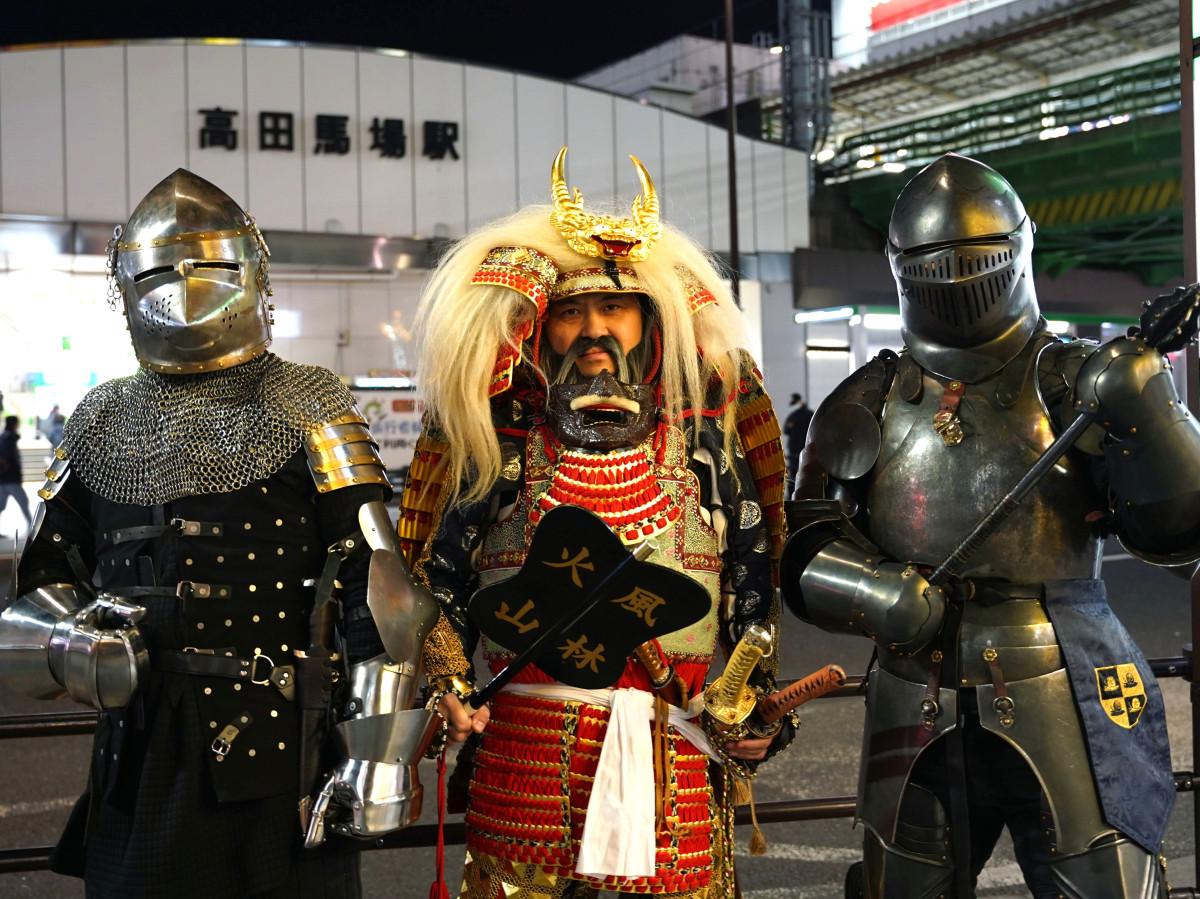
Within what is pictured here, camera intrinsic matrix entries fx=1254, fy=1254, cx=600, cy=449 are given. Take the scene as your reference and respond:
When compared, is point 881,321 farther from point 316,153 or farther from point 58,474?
point 58,474

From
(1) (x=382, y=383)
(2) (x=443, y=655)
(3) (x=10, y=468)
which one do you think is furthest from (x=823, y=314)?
(2) (x=443, y=655)

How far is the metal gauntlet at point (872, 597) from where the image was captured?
102 inches

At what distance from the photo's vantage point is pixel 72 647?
234 centimetres

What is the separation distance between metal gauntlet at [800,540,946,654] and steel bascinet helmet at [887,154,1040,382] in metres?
0.49

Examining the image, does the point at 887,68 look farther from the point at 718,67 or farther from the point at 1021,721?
the point at 1021,721

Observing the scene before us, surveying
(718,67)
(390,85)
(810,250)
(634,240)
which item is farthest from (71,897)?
(718,67)

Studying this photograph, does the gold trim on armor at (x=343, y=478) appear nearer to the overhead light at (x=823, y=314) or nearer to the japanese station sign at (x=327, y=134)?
the japanese station sign at (x=327, y=134)

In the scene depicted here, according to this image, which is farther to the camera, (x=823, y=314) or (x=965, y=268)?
(x=823, y=314)

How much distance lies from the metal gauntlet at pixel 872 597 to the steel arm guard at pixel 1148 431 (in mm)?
451

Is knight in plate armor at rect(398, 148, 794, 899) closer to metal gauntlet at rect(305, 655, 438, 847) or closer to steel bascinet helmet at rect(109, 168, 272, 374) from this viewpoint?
metal gauntlet at rect(305, 655, 438, 847)

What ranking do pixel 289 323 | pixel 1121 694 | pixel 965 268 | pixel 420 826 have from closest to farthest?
pixel 1121 694 < pixel 965 268 < pixel 420 826 < pixel 289 323

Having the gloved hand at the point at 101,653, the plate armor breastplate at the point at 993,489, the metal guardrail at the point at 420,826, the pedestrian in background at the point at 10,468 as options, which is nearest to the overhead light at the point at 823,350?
the pedestrian in background at the point at 10,468

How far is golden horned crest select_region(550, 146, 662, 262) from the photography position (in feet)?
9.37

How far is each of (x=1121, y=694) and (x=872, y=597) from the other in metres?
0.56
